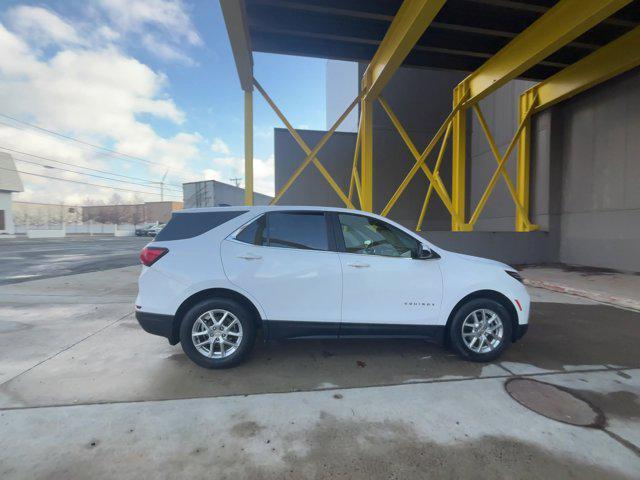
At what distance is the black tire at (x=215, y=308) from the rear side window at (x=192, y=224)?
797 millimetres

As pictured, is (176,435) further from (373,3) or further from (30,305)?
(373,3)

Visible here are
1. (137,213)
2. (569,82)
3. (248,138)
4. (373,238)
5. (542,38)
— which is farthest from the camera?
(137,213)

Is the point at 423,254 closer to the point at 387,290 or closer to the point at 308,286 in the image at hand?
the point at 387,290

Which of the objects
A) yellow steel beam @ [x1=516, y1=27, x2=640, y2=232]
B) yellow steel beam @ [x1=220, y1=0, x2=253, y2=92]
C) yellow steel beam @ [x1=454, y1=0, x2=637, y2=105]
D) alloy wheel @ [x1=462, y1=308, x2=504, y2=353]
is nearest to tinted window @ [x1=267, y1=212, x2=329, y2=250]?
alloy wheel @ [x1=462, y1=308, x2=504, y2=353]

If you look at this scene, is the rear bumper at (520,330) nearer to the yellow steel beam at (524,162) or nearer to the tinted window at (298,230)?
the tinted window at (298,230)

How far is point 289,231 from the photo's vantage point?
4.02 meters

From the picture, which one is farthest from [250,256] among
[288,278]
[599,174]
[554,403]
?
[599,174]

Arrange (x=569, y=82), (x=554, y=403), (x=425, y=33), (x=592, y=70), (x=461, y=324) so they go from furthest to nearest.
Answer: (x=569, y=82), (x=592, y=70), (x=425, y=33), (x=461, y=324), (x=554, y=403)

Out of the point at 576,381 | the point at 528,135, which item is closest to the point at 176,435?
the point at 576,381

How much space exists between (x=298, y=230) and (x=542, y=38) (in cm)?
933

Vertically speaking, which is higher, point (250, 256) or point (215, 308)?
point (250, 256)

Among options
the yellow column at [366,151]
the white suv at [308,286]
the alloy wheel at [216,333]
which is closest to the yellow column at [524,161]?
the yellow column at [366,151]

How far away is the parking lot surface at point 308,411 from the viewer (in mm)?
2369

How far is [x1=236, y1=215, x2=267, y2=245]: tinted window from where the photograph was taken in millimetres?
3930
